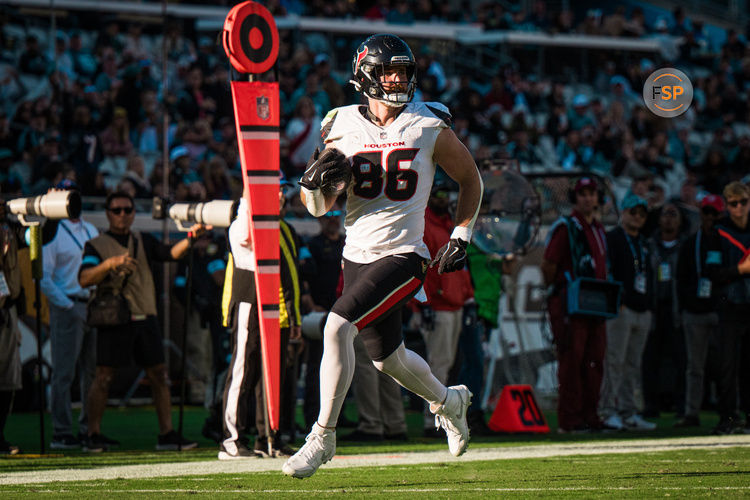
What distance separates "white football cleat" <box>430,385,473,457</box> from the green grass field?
198 mm

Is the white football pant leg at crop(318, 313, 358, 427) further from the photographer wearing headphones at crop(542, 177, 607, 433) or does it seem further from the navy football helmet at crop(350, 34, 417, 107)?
the photographer wearing headphones at crop(542, 177, 607, 433)

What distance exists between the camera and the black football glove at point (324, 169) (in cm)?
588

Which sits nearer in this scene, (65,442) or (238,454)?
(238,454)

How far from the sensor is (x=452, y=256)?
6125 mm

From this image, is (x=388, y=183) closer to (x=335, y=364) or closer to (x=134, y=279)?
(x=335, y=364)

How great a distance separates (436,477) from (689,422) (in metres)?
5.31

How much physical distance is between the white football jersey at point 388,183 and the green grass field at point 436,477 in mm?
1244

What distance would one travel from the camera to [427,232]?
10.2 m

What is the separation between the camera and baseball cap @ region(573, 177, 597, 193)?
36.0ft

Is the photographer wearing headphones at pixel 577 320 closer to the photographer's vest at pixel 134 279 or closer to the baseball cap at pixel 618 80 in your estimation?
the photographer's vest at pixel 134 279

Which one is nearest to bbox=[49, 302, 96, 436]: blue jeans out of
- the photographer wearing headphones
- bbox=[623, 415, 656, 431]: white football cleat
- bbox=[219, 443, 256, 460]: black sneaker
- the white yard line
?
bbox=[219, 443, 256, 460]: black sneaker

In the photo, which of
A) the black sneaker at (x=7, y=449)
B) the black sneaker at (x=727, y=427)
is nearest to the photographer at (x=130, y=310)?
the black sneaker at (x=7, y=449)

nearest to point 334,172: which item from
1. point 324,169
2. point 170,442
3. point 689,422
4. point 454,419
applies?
point 324,169

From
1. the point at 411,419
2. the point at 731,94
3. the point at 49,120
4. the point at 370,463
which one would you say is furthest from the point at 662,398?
the point at 731,94
